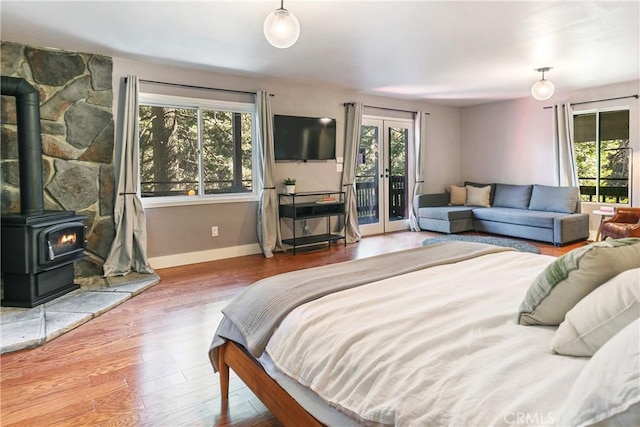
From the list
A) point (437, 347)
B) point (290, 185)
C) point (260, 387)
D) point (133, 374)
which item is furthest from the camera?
point (290, 185)

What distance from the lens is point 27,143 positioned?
3504mm

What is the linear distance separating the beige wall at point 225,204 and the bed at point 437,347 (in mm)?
3163

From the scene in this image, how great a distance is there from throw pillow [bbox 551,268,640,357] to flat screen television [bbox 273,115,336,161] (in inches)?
185

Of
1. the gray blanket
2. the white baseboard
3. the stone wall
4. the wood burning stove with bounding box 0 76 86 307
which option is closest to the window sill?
the stone wall

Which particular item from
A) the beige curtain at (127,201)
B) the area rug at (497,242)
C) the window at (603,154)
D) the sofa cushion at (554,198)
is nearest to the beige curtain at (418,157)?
the area rug at (497,242)

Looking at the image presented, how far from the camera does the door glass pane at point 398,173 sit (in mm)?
7105

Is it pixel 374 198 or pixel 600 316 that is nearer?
pixel 600 316

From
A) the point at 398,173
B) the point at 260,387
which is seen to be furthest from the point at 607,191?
the point at 260,387

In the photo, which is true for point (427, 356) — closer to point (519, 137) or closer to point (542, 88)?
point (542, 88)

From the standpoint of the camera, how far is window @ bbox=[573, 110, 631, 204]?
5.85 metres

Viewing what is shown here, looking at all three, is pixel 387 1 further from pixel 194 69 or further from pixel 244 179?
pixel 244 179

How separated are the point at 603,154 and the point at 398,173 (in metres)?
3.18

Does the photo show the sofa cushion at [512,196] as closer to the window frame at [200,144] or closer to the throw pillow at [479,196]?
the throw pillow at [479,196]

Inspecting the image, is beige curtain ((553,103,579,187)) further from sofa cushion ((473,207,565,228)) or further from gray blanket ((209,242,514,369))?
gray blanket ((209,242,514,369))
